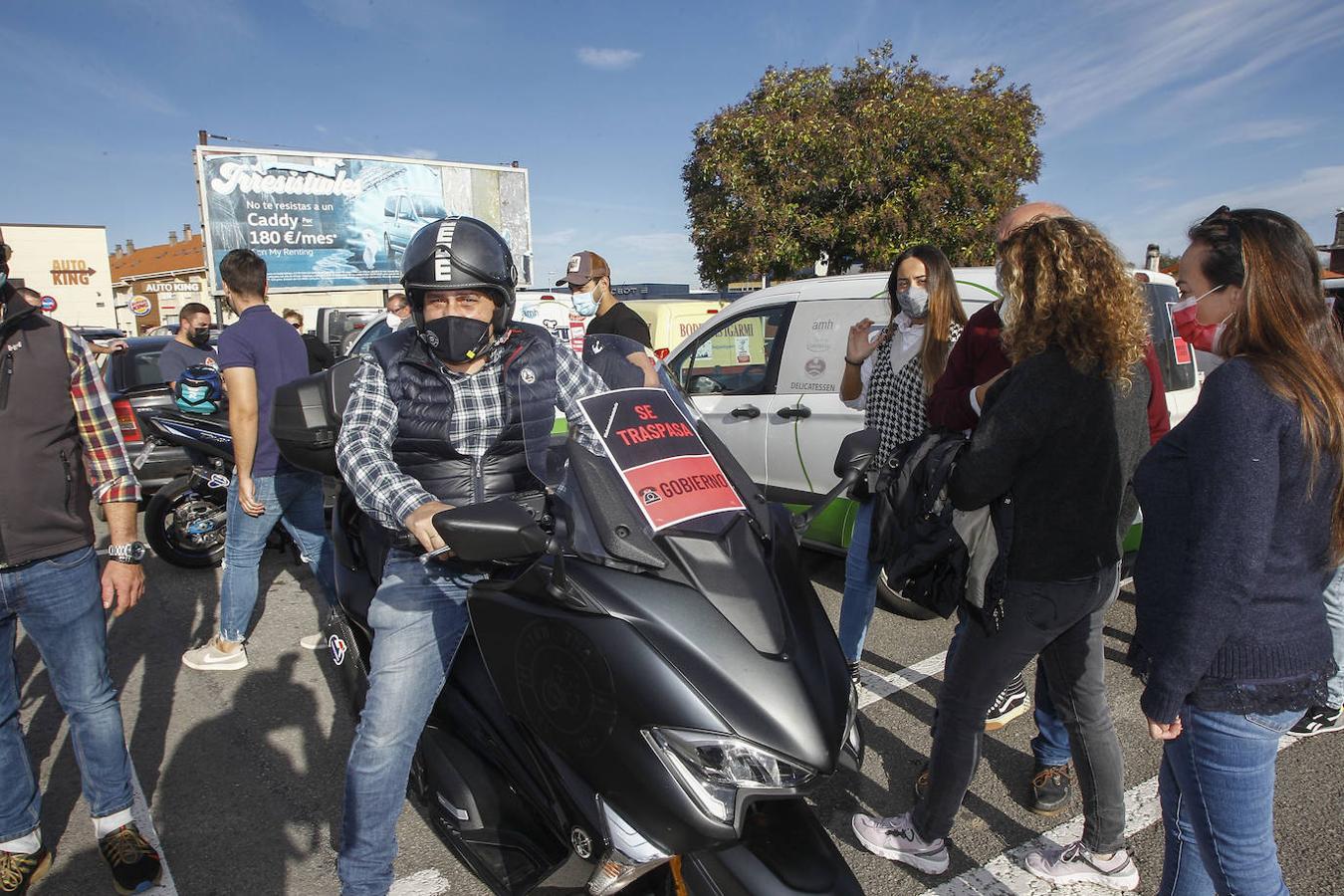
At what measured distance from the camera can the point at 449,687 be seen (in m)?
2.35

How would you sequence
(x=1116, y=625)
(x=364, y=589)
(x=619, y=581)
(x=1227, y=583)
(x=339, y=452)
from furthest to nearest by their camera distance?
(x=1116, y=625) → (x=364, y=589) → (x=339, y=452) → (x=619, y=581) → (x=1227, y=583)

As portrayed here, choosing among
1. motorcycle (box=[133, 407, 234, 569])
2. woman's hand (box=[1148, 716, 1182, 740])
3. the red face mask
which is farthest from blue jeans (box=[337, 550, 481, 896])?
motorcycle (box=[133, 407, 234, 569])

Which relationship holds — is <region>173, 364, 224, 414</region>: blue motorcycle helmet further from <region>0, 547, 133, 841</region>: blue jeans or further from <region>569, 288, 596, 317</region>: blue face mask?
<region>0, 547, 133, 841</region>: blue jeans

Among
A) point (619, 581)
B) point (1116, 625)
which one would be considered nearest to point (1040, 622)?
point (619, 581)

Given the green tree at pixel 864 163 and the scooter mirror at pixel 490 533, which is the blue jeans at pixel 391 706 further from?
the green tree at pixel 864 163

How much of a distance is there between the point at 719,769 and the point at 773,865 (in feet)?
0.84

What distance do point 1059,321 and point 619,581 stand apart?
1326 millimetres

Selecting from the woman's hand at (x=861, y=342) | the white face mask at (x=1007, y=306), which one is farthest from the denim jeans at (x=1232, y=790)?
the woman's hand at (x=861, y=342)

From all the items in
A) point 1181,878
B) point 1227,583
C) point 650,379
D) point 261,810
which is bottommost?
point 261,810

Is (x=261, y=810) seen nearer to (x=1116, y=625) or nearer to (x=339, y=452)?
(x=339, y=452)

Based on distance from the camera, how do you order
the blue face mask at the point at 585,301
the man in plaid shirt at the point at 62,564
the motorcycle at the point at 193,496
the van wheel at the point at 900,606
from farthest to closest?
1. the blue face mask at the point at 585,301
2. the motorcycle at the point at 193,496
3. the van wheel at the point at 900,606
4. the man in plaid shirt at the point at 62,564

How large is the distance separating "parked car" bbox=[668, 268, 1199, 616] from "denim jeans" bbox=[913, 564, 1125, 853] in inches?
83.1

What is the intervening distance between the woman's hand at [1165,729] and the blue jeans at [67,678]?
289 centimetres

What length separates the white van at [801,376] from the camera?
14.5 ft
